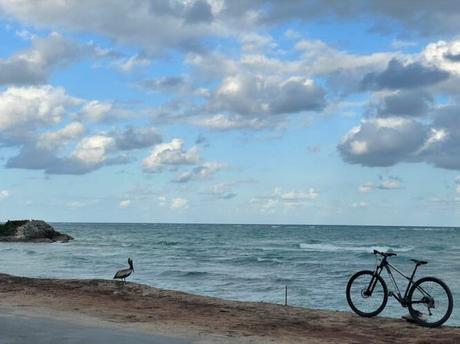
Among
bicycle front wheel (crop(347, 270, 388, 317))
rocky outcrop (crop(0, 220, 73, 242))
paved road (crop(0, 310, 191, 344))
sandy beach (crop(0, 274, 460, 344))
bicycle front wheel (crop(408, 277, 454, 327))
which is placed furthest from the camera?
rocky outcrop (crop(0, 220, 73, 242))

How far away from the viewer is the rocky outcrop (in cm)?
7504

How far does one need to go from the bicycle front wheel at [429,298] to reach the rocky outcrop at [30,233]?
225 feet

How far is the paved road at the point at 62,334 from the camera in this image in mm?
8469

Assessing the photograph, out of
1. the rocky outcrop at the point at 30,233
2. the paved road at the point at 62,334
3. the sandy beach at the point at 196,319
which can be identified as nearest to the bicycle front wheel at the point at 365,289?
the sandy beach at the point at 196,319

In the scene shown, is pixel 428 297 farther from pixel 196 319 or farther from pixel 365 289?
pixel 196 319

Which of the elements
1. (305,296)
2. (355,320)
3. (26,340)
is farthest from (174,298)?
(305,296)

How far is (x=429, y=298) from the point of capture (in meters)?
10.7

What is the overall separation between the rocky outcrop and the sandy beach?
2491 inches

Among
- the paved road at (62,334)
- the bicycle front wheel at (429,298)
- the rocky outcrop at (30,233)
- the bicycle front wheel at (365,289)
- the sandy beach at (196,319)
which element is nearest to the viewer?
the paved road at (62,334)

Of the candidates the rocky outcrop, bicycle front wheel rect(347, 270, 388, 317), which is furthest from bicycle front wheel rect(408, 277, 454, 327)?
the rocky outcrop

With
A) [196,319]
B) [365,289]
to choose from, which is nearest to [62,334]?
[196,319]

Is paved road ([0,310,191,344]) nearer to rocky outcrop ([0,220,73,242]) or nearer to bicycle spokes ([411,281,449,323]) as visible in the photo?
bicycle spokes ([411,281,449,323])

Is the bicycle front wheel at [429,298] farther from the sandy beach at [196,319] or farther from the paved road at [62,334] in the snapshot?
the paved road at [62,334]

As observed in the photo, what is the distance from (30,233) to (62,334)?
70.9 m
